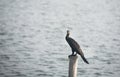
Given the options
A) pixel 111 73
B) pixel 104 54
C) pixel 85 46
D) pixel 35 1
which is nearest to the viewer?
pixel 111 73

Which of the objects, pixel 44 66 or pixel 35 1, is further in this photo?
→ pixel 35 1

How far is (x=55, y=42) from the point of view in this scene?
29609 mm

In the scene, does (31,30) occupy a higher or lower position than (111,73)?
higher

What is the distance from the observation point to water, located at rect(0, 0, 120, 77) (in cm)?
2186

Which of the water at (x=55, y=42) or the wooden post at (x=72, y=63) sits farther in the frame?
the water at (x=55, y=42)

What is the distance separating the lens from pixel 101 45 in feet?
95.7

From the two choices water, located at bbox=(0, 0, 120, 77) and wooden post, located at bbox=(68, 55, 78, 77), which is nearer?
wooden post, located at bbox=(68, 55, 78, 77)

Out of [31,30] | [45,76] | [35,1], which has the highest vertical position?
[35,1]

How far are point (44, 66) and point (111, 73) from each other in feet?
13.0

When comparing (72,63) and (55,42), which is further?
(55,42)

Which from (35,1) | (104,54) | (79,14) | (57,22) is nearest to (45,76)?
(104,54)

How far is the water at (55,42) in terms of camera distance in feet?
71.7

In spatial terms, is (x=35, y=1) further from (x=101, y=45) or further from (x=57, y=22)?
(x=101, y=45)

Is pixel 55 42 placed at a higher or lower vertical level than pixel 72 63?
higher
